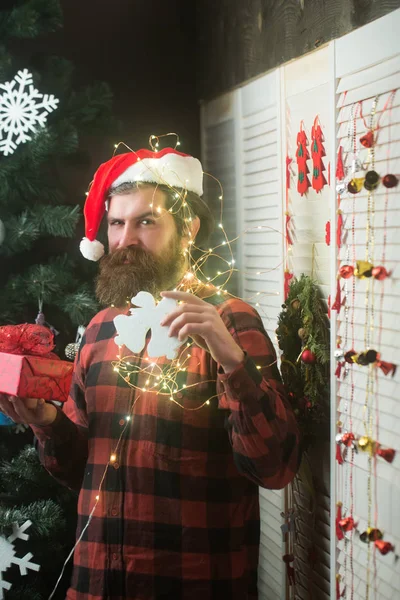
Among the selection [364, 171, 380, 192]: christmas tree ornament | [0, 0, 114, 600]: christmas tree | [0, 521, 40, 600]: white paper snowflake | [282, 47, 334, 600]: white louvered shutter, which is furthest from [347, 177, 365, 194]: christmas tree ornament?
[0, 521, 40, 600]: white paper snowflake

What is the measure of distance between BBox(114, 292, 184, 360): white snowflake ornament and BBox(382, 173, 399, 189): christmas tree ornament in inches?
20.6

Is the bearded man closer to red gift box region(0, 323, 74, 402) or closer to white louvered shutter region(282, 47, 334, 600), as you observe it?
red gift box region(0, 323, 74, 402)

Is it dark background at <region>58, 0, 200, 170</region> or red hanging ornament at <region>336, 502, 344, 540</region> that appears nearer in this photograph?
red hanging ornament at <region>336, 502, 344, 540</region>

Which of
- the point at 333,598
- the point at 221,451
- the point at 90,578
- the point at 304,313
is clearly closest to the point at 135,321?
the point at 221,451

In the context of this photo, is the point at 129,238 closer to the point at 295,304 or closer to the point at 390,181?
the point at 295,304

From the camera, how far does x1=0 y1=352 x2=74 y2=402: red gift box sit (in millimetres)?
1582

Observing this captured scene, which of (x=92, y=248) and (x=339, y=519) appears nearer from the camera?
(x=339, y=519)

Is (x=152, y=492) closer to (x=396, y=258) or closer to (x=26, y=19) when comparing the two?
(x=396, y=258)

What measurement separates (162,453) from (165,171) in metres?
0.78

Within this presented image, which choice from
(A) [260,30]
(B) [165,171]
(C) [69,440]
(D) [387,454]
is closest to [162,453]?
(C) [69,440]

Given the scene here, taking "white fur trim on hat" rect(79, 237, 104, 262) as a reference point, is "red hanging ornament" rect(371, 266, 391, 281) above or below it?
below

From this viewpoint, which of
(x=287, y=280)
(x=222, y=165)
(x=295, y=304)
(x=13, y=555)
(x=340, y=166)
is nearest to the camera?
(x=340, y=166)

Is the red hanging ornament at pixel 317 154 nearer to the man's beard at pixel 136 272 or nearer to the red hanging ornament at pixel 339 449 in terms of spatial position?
the man's beard at pixel 136 272

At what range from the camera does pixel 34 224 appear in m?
2.22
